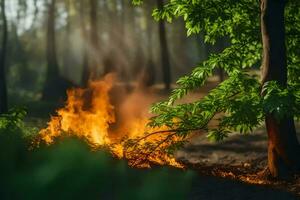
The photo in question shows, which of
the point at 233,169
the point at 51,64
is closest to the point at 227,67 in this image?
the point at 233,169

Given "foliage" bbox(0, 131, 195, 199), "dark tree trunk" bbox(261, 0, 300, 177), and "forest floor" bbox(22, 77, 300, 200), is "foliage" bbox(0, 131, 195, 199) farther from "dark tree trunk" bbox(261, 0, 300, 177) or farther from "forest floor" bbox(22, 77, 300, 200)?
"dark tree trunk" bbox(261, 0, 300, 177)

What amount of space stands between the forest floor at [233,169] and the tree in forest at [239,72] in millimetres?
911

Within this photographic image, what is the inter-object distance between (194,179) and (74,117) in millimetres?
5501

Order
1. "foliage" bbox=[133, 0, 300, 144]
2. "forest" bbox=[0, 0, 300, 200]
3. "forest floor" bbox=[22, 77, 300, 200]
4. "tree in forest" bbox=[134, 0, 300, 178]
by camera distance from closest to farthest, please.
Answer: "forest" bbox=[0, 0, 300, 200] → "forest floor" bbox=[22, 77, 300, 200] → "foliage" bbox=[133, 0, 300, 144] → "tree in forest" bbox=[134, 0, 300, 178]

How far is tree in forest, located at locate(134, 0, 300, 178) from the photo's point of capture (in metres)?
11.6

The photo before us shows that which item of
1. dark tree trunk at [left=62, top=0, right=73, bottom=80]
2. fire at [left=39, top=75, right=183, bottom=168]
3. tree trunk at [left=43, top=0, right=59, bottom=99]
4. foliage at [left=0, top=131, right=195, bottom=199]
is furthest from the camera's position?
dark tree trunk at [left=62, top=0, right=73, bottom=80]

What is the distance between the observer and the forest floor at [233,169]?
10164 millimetres

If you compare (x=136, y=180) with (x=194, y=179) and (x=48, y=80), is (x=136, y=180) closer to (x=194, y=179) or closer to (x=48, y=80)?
(x=194, y=179)

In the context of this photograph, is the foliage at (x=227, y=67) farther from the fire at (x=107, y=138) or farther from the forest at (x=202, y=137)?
the fire at (x=107, y=138)

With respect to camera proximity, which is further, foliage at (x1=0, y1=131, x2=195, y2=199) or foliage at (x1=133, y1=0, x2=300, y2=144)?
foliage at (x1=133, y1=0, x2=300, y2=144)

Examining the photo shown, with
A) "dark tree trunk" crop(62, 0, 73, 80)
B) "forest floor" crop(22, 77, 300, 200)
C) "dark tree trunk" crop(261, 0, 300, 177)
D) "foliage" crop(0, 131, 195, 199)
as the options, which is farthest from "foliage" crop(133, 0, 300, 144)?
"dark tree trunk" crop(62, 0, 73, 80)

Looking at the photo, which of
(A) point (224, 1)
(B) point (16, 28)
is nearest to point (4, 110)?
(A) point (224, 1)

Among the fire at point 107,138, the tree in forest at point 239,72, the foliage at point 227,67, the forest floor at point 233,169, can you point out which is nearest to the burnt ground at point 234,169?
the forest floor at point 233,169

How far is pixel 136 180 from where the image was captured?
7543 millimetres
